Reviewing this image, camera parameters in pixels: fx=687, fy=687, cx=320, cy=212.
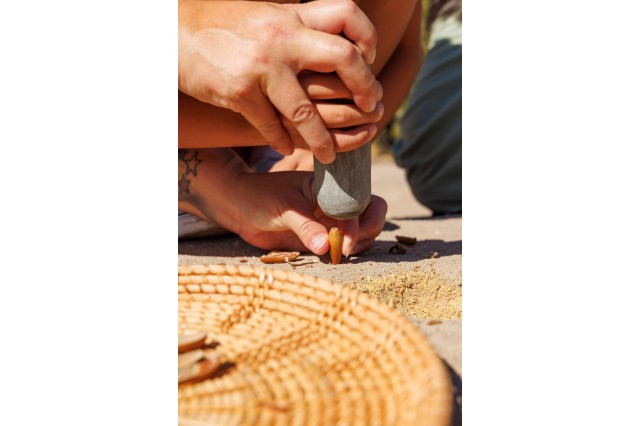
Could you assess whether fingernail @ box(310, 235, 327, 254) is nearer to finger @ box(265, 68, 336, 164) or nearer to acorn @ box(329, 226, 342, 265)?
acorn @ box(329, 226, 342, 265)

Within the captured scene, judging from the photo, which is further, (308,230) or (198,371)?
(308,230)

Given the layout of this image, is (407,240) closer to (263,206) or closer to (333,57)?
(263,206)

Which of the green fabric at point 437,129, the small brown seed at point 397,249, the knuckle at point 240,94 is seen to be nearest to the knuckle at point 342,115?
the knuckle at point 240,94

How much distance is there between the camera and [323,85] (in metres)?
0.87

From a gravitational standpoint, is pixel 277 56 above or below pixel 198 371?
above

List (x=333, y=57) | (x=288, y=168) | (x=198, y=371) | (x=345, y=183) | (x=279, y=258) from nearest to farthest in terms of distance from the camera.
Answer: (x=198, y=371), (x=333, y=57), (x=345, y=183), (x=279, y=258), (x=288, y=168)

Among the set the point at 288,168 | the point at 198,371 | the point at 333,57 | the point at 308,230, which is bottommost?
the point at 198,371

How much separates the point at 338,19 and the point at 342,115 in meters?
0.12

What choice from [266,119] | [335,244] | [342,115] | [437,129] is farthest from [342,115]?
[437,129]

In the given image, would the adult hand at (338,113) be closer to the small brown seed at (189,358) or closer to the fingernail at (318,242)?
the fingernail at (318,242)

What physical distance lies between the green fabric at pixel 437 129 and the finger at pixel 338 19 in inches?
42.8

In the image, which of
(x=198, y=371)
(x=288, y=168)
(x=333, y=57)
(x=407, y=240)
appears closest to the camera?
(x=198, y=371)
